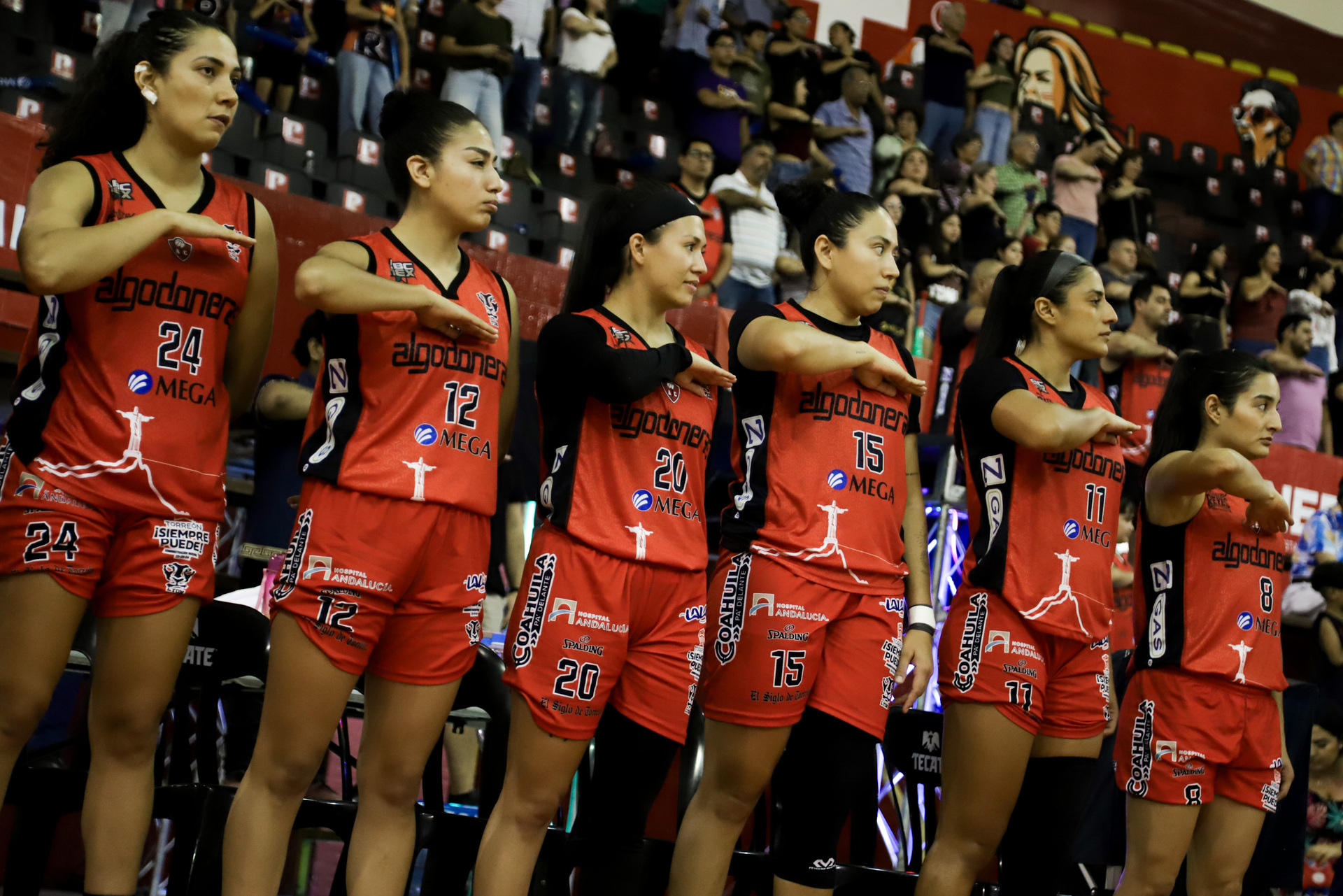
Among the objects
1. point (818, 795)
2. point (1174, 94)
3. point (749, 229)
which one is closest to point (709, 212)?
point (749, 229)

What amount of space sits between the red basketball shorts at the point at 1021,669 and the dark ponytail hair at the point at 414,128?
1.66 m

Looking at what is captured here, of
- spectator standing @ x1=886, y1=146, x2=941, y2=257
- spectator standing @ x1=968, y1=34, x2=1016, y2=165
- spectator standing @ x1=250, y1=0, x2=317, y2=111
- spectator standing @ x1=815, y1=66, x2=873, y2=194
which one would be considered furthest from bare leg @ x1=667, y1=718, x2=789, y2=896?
spectator standing @ x1=968, y1=34, x2=1016, y2=165

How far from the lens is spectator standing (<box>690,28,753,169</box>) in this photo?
9.59 meters

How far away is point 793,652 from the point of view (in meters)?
2.90

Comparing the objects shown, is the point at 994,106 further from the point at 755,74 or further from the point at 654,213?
the point at 654,213

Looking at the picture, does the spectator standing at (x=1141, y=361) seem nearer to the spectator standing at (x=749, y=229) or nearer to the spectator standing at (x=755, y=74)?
the spectator standing at (x=749, y=229)

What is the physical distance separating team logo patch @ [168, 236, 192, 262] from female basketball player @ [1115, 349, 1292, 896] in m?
2.52

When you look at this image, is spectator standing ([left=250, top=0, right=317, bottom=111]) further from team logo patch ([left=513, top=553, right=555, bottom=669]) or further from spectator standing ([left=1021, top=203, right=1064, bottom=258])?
team logo patch ([left=513, top=553, right=555, bottom=669])

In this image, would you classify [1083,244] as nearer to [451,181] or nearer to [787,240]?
[787,240]

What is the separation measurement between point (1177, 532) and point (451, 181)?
221 cm

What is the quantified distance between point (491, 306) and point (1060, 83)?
12.8 meters

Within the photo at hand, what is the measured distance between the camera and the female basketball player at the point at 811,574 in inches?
114

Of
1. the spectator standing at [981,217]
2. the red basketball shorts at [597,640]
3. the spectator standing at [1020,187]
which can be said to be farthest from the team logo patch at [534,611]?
the spectator standing at [1020,187]

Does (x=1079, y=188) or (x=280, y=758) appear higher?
(x=1079, y=188)
